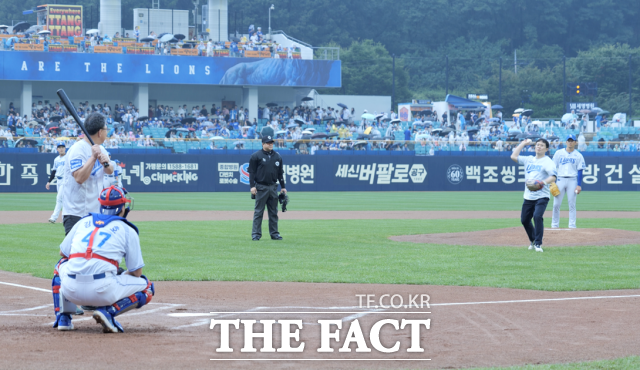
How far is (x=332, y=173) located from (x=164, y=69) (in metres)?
20.5

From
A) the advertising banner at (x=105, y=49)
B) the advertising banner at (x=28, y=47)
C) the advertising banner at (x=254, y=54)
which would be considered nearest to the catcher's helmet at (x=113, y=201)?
the advertising banner at (x=105, y=49)

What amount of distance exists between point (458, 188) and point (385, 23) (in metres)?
64.8

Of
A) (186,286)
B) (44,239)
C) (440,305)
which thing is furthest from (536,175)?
(44,239)

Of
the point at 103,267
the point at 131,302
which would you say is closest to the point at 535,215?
the point at 131,302

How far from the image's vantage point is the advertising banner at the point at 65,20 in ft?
190

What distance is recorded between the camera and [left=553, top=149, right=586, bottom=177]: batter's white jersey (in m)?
17.1

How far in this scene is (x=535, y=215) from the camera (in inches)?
519

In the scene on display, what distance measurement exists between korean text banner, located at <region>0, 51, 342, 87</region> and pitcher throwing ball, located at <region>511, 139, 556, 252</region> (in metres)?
43.7

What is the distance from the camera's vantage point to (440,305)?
8.22 metres

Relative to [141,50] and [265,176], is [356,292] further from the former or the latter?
[141,50]

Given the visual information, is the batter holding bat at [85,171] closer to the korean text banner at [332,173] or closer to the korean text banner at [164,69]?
the korean text banner at [332,173]

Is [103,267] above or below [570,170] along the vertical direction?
below

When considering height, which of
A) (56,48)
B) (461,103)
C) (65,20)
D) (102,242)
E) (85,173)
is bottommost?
(102,242)

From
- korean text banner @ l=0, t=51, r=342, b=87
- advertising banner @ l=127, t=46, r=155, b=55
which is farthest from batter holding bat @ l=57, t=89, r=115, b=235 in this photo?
advertising banner @ l=127, t=46, r=155, b=55
